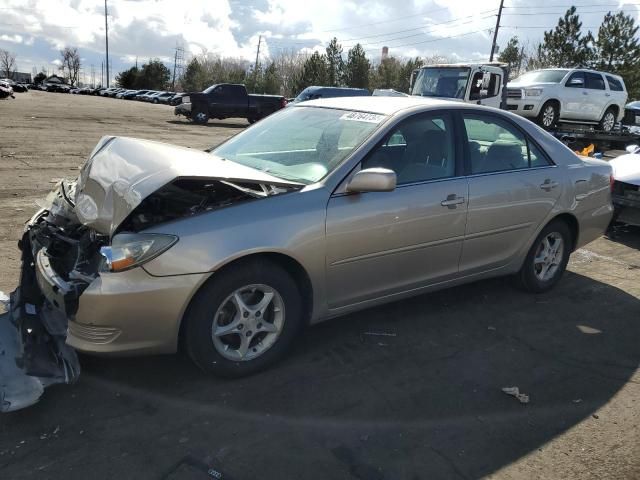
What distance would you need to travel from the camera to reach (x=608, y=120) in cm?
1673

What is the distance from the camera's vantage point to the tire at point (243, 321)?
9.75 feet

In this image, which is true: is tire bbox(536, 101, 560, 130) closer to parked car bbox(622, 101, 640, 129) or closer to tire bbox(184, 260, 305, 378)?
parked car bbox(622, 101, 640, 129)

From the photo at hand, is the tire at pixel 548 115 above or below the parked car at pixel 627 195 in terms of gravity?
above

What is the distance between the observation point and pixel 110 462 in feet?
8.16

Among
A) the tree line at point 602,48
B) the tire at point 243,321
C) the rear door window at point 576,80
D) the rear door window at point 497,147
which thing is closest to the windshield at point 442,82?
the rear door window at point 576,80

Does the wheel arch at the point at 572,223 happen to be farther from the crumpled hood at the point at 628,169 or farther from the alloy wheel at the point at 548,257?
the crumpled hood at the point at 628,169

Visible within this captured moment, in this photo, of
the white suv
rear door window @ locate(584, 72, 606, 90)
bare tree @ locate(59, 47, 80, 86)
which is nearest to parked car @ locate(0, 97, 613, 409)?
the white suv

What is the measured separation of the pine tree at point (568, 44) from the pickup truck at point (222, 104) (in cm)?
2832

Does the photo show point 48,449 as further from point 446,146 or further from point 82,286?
point 446,146

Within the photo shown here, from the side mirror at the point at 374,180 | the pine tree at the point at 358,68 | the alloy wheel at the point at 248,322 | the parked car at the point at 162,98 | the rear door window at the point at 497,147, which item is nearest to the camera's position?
the alloy wheel at the point at 248,322

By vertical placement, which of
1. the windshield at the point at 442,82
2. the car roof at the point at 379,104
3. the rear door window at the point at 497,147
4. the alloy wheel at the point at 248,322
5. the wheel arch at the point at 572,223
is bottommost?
the alloy wheel at the point at 248,322

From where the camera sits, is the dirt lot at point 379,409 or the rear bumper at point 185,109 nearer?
the dirt lot at point 379,409

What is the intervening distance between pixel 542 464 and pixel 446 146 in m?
2.27

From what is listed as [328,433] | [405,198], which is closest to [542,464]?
[328,433]
